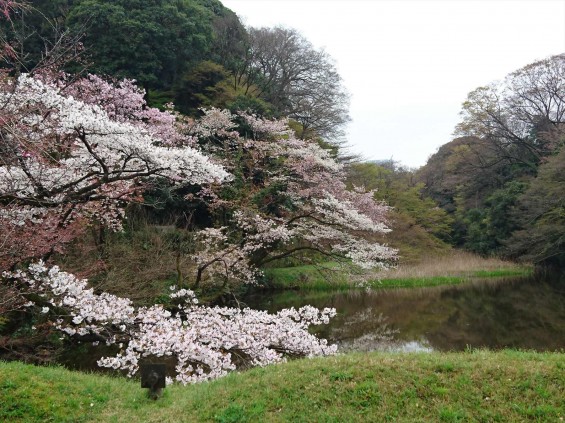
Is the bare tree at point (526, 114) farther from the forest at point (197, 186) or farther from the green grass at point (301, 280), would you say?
the green grass at point (301, 280)

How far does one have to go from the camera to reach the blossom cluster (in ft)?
22.7

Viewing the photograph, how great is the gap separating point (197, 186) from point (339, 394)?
1378 cm

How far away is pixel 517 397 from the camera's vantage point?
4508mm

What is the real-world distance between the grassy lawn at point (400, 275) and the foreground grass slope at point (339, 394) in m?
11.2

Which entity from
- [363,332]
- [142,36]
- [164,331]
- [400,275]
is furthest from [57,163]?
[400,275]

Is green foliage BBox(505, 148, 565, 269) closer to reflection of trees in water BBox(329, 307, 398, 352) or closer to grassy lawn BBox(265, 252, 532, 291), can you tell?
grassy lawn BBox(265, 252, 532, 291)

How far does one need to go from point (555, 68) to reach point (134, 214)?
31.7 m

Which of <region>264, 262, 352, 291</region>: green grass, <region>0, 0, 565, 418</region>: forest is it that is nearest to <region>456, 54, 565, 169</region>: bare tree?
<region>0, 0, 565, 418</region>: forest

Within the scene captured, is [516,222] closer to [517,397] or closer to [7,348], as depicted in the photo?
[517,397]

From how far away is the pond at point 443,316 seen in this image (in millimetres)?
11570

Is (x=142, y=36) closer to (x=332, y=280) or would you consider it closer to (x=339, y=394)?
(x=332, y=280)

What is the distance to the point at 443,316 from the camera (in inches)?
590

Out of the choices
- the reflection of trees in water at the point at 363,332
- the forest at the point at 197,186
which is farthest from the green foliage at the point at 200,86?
the reflection of trees in water at the point at 363,332

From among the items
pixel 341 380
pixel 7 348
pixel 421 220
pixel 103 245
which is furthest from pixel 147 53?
pixel 421 220
